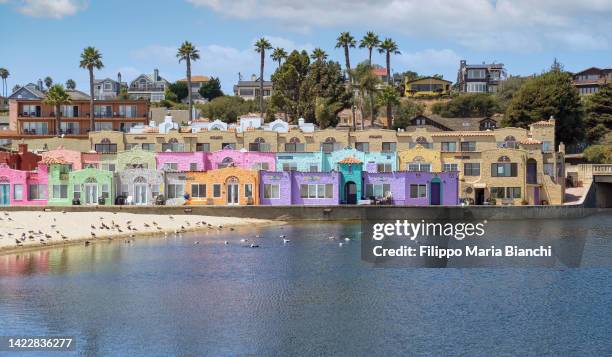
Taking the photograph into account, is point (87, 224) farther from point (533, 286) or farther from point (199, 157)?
point (533, 286)

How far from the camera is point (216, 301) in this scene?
170 ft

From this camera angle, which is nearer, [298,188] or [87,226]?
[87,226]

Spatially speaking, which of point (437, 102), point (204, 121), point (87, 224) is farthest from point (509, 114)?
point (87, 224)

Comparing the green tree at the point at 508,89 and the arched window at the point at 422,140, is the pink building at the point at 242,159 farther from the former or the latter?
the green tree at the point at 508,89

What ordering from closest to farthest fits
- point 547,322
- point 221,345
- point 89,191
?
point 221,345, point 547,322, point 89,191

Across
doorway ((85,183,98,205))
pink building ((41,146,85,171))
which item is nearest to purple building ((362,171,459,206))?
doorway ((85,183,98,205))

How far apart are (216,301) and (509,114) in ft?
294

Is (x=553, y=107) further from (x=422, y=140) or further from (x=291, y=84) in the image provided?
(x=291, y=84)

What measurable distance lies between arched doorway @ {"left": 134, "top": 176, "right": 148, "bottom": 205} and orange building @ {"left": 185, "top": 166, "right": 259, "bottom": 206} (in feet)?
16.8

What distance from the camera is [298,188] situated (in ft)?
330

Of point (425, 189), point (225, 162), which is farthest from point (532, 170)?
point (225, 162)

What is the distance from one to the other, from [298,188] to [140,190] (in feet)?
57.7

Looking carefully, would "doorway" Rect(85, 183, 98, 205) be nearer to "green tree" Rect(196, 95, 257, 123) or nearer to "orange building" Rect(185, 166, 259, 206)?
Answer: "orange building" Rect(185, 166, 259, 206)

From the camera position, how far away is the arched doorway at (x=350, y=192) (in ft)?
334
